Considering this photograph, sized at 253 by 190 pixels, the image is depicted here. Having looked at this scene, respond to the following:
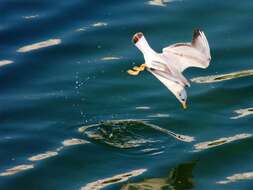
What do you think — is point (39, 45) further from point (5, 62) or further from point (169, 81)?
point (169, 81)

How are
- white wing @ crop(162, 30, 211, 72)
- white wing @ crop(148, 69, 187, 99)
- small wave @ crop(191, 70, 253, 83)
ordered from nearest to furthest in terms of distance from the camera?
1. white wing @ crop(148, 69, 187, 99)
2. white wing @ crop(162, 30, 211, 72)
3. small wave @ crop(191, 70, 253, 83)

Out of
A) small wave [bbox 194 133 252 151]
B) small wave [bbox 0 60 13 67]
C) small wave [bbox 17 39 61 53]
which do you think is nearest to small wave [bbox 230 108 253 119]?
small wave [bbox 194 133 252 151]

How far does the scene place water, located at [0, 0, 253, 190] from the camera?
7473 mm

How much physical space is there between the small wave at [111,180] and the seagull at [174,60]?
0.67 m

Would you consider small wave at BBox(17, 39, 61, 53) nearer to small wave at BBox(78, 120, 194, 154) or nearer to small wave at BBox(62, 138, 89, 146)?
small wave at BBox(78, 120, 194, 154)

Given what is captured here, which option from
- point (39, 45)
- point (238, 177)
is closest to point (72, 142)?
point (238, 177)

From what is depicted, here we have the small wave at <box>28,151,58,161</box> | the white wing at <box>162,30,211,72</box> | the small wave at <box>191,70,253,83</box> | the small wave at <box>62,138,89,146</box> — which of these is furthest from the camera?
the small wave at <box>191,70,253,83</box>

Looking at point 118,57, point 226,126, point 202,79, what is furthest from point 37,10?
point 226,126

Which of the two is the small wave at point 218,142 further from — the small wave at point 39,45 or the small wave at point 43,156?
the small wave at point 39,45

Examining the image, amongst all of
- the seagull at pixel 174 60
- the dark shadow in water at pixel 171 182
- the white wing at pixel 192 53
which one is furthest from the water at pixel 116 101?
the white wing at pixel 192 53

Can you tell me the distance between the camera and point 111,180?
7.35m

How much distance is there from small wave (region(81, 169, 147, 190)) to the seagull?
67cm

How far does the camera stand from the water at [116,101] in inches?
294

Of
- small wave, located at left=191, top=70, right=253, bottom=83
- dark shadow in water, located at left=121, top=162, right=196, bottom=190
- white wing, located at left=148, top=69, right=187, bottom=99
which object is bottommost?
dark shadow in water, located at left=121, top=162, right=196, bottom=190
